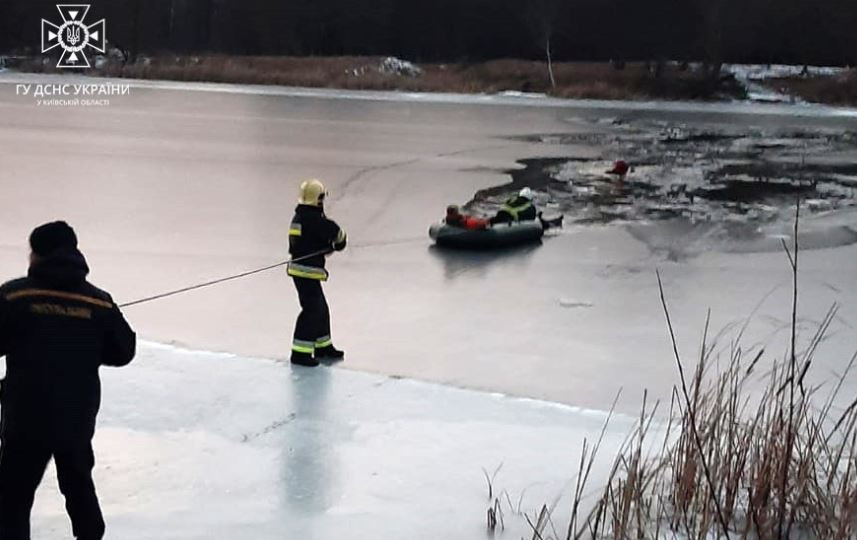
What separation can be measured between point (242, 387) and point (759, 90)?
37411 mm

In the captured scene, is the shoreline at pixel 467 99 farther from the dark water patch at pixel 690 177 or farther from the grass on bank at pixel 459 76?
the dark water patch at pixel 690 177

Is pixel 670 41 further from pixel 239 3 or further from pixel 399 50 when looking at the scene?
pixel 239 3

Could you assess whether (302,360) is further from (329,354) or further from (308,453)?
(308,453)

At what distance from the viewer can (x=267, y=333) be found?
25.0ft

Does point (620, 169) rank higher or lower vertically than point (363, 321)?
higher

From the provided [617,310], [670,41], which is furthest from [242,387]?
[670,41]

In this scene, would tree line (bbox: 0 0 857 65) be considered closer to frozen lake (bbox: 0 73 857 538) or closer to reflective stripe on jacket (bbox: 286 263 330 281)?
frozen lake (bbox: 0 73 857 538)

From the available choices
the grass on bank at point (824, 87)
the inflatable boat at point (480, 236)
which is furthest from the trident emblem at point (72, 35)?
the inflatable boat at point (480, 236)

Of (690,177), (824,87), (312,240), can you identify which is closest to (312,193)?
(312,240)

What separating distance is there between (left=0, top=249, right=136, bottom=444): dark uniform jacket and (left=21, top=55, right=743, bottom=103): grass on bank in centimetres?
3509

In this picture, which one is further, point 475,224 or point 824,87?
point 824,87

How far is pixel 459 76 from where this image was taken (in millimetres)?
41844

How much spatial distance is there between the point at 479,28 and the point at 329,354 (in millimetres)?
41544

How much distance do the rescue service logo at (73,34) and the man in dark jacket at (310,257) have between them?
38.6 meters
